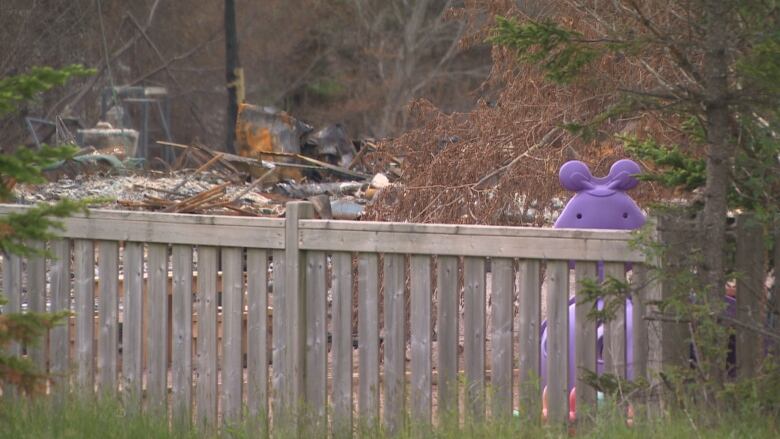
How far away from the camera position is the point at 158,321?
5969mm

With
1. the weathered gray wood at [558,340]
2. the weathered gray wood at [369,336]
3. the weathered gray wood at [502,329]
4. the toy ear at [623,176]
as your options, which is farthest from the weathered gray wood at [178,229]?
the toy ear at [623,176]

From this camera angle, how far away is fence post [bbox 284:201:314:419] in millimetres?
5742

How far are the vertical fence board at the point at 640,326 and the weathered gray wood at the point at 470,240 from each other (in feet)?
0.28

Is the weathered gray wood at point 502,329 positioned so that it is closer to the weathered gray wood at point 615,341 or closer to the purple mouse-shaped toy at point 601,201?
the weathered gray wood at point 615,341

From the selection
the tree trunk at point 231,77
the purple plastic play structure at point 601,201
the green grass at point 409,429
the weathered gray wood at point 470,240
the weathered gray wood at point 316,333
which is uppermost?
the tree trunk at point 231,77

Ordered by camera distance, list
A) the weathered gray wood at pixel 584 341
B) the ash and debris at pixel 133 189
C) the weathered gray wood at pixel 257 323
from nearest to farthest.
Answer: the weathered gray wood at pixel 584 341 → the weathered gray wood at pixel 257 323 → the ash and debris at pixel 133 189

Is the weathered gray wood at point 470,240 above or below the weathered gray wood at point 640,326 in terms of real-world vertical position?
above

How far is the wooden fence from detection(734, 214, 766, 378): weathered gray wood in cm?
35

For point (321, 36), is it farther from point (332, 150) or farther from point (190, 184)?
point (190, 184)

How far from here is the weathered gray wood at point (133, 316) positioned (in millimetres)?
5984

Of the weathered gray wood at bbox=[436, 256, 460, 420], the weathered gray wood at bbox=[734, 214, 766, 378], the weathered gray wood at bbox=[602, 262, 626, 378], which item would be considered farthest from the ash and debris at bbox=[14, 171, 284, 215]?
the weathered gray wood at bbox=[734, 214, 766, 378]

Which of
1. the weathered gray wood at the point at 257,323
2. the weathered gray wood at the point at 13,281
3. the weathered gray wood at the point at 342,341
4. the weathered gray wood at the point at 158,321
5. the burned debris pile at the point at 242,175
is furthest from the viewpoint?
the burned debris pile at the point at 242,175

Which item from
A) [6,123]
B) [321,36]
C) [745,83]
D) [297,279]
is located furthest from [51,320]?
[321,36]

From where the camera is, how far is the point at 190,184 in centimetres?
1731
